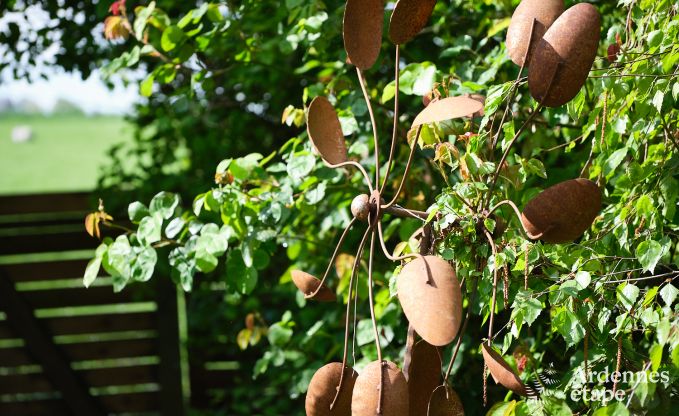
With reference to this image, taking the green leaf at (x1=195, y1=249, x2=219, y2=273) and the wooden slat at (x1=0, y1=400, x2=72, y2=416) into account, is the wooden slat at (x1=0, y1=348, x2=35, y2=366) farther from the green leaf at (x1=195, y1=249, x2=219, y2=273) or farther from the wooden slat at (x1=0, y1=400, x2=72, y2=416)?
the green leaf at (x1=195, y1=249, x2=219, y2=273)

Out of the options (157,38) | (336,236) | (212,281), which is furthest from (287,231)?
(212,281)

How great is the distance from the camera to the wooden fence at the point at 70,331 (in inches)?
119

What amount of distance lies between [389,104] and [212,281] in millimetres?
1576

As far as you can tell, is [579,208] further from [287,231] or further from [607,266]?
[287,231]

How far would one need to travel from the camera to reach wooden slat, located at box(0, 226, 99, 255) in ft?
9.93

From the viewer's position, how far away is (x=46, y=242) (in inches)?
120

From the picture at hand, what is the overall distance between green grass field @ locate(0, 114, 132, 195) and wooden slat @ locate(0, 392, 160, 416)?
10.6 ft

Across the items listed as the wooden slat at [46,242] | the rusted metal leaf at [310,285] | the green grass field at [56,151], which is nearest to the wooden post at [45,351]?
the wooden slat at [46,242]

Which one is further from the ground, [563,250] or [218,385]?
[563,250]

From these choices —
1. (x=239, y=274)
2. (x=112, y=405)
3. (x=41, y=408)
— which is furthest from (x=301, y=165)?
(x=41, y=408)

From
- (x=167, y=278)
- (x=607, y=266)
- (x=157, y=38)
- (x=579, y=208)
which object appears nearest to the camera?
(x=579, y=208)

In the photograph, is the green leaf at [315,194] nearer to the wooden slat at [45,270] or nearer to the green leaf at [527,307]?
the green leaf at [527,307]

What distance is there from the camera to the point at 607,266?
1.10m

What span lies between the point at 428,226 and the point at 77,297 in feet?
8.25
